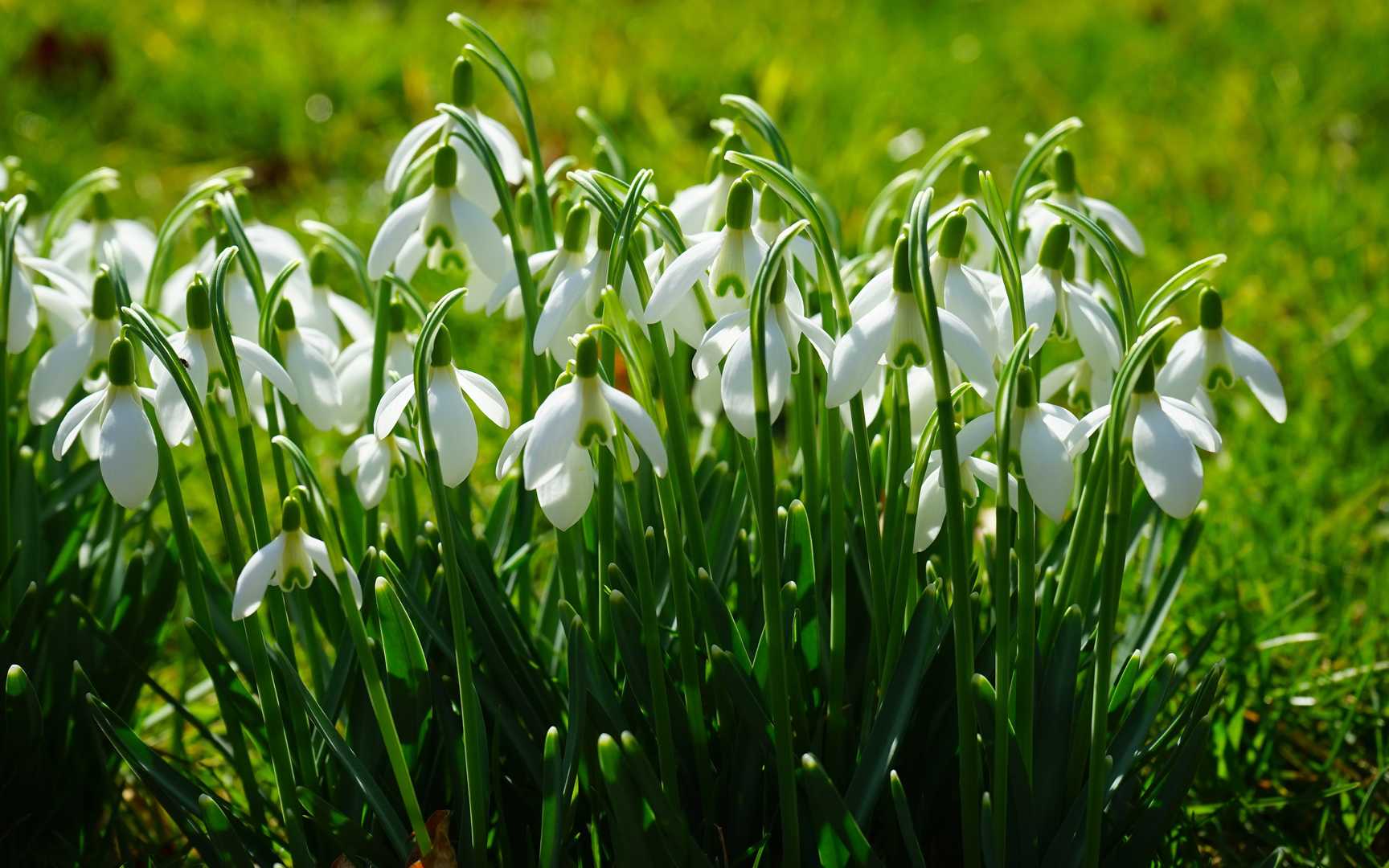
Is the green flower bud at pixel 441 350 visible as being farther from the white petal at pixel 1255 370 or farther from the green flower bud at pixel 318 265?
the white petal at pixel 1255 370

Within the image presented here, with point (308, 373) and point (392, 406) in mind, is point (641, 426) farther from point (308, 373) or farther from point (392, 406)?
point (308, 373)

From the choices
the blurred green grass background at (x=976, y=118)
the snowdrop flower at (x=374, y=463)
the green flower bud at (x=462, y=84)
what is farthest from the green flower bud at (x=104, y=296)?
the blurred green grass background at (x=976, y=118)

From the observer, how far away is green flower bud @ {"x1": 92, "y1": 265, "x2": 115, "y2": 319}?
1.04 m

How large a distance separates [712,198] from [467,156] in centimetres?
23

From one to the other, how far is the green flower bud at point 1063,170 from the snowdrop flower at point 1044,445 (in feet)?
1.15

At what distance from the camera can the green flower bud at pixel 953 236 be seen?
3.04 feet

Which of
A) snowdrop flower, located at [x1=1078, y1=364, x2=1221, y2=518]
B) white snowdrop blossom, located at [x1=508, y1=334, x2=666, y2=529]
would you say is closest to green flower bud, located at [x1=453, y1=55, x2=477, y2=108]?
white snowdrop blossom, located at [x1=508, y1=334, x2=666, y2=529]

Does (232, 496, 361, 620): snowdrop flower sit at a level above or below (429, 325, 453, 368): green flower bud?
below

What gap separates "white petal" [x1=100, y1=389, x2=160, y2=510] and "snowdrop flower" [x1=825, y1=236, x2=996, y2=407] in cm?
48

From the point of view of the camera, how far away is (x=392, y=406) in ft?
3.03

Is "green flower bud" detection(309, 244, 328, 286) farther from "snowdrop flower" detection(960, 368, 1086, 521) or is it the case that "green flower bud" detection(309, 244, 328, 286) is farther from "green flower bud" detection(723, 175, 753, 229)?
"snowdrop flower" detection(960, 368, 1086, 521)

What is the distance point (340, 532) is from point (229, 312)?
25 cm

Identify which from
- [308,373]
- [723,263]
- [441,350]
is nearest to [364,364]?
[308,373]

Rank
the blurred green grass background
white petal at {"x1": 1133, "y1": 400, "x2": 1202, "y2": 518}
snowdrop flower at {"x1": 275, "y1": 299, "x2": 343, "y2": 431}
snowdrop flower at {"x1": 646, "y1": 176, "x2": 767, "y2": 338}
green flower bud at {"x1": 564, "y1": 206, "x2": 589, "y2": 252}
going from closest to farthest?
white petal at {"x1": 1133, "y1": 400, "x2": 1202, "y2": 518}
snowdrop flower at {"x1": 646, "y1": 176, "x2": 767, "y2": 338}
green flower bud at {"x1": 564, "y1": 206, "x2": 589, "y2": 252}
snowdrop flower at {"x1": 275, "y1": 299, "x2": 343, "y2": 431}
the blurred green grass background
